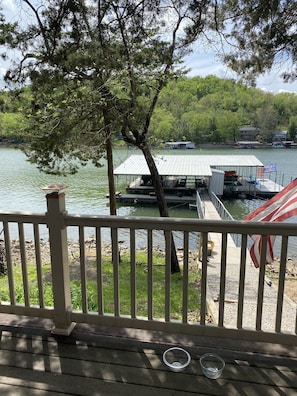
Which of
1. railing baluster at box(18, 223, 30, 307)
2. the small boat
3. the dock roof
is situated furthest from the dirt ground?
the dock roof

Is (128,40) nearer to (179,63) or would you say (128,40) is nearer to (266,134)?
(179,63)

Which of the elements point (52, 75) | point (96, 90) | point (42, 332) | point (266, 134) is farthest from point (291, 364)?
point (266, 134)

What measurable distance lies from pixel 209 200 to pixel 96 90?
48.1 feet

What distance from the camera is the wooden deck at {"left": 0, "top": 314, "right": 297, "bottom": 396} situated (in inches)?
64.8

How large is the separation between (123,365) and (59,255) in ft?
2.56

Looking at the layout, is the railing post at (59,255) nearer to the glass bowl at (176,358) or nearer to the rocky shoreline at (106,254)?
the glass bowl at (176,358)

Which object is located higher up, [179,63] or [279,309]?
[179,63]

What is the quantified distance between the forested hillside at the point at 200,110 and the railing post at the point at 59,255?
4592 millimetres

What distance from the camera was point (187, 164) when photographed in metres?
22.2

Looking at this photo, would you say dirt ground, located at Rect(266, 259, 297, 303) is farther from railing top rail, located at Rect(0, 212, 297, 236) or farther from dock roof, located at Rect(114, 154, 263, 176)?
dock roof, located at Rect(114, 154, 263, 176)

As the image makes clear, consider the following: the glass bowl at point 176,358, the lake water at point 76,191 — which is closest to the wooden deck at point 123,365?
the glass bowl at point 176,358

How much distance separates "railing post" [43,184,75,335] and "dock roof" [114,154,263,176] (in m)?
15.8

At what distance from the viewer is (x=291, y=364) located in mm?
1801

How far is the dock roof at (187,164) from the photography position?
19.5 meters
